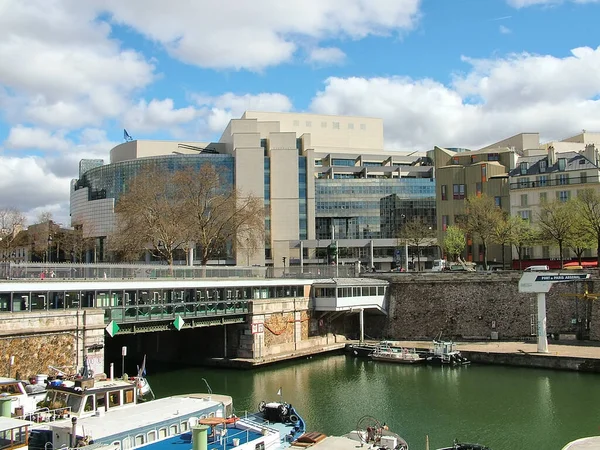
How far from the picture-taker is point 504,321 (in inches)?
2229

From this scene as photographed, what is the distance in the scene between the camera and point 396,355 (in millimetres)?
49750

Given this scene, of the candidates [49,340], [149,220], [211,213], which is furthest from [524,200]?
[49,340]

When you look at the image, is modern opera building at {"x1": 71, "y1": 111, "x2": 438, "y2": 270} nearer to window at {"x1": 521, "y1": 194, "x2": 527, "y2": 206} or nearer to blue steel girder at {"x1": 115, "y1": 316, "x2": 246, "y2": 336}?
window at {"x1": 521, "y1": 194, "x2": 527, "y2": 206}

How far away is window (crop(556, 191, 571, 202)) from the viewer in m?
79.2

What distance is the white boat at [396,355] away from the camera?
49250 millimetres

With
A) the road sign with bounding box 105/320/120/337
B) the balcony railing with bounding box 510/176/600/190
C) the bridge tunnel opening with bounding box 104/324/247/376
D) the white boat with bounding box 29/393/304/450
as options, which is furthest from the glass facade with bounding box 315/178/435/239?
the white boat with bounding box 29/393/304/450

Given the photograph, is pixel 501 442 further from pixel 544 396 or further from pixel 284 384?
pixel 284 384

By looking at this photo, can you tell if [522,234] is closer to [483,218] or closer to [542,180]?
[483,218]

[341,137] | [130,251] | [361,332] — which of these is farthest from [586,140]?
[130,251]

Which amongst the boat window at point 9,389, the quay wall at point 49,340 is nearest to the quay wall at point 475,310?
the quay wall at point 49,340

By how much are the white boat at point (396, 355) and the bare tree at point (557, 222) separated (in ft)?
79.3

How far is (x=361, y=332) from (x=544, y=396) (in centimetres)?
2173

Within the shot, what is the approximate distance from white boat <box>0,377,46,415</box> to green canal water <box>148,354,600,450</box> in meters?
11.6

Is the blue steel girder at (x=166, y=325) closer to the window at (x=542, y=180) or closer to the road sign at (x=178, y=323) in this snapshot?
the road sign at (x=178, y=323)
